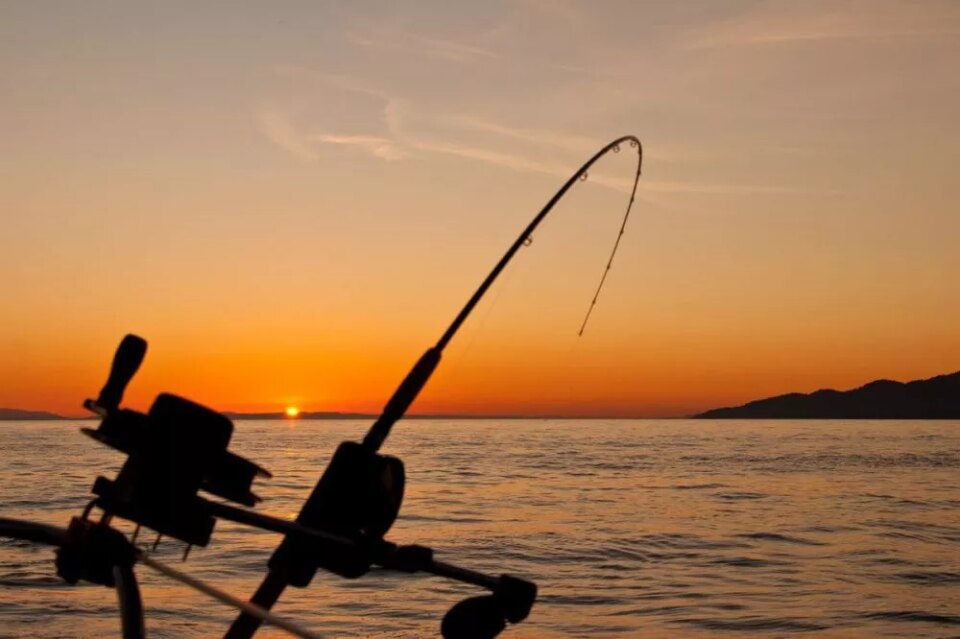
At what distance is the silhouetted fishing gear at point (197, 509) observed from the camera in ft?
9.21

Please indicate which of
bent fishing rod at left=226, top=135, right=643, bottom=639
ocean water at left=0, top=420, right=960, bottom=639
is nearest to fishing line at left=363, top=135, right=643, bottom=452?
bent fishing rod at left=226, top=135, right=643, bottom=639

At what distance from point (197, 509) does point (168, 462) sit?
140 millimetres

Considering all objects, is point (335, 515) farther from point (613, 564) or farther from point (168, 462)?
point (613, 564)

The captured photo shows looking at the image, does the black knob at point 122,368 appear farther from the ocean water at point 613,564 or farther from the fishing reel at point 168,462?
the ocean water at point 613,564

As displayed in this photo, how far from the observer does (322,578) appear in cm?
1738

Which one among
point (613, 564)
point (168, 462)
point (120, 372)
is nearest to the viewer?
point (168, 462)

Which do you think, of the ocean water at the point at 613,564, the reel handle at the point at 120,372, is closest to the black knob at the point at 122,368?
the reel handle at the point at 120,372

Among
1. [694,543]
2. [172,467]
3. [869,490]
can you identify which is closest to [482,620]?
[172,467]

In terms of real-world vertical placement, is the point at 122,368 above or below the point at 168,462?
above

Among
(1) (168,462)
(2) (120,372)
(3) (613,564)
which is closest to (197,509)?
(1) (168,462)

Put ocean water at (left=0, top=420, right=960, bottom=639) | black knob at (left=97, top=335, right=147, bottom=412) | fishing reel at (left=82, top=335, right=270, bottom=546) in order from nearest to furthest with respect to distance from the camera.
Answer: fishing reel at (left=82, top=335, right=270, bottom=546) < black knob at (left=97, top=335, right=147, bottom=412) < ocean water at (left=0, top=420, right=960, bottom=639)

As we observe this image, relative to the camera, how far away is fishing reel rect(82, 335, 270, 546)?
110 inches

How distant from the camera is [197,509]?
2.82 meters

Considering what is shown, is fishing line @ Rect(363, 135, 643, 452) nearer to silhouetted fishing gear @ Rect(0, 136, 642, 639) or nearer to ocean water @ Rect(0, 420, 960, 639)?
silhouetted fishing gear @ Rect(0, 136, 642, 639)
